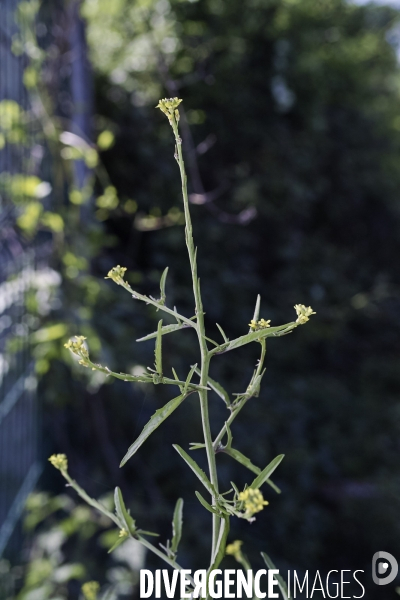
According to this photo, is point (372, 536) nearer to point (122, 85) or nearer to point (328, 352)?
point (328, 352)

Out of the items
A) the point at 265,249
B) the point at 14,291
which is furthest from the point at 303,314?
the point at 265,249

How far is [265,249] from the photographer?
8.75ft

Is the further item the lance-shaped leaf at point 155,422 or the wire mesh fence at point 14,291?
the wire mesh fence at point 14,291

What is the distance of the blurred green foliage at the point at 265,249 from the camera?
1688 mm

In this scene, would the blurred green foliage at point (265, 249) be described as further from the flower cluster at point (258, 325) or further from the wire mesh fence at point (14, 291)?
the flower cluster at point (258, 325)

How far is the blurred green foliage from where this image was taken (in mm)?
1688

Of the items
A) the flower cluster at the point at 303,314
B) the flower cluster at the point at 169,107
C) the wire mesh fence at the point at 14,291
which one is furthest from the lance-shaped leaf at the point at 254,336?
the wire mesh fence at the point at 14,291

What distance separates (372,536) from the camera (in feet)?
6.50

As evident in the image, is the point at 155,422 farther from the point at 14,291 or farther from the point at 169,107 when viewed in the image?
the point at 14,291

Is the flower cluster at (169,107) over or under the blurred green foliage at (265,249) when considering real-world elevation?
under

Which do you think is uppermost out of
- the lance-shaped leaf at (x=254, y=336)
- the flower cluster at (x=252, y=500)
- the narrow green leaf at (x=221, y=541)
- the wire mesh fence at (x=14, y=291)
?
the wire mesh fence at (x=14, y=291)

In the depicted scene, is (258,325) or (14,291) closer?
(258,325)

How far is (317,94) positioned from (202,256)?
0.91 m

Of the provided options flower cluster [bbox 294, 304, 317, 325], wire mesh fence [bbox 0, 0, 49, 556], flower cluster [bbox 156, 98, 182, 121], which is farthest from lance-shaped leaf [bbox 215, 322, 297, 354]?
wire mesh fence [bbox 0, 0, 49, 556]
